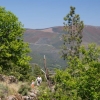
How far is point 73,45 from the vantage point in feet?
166

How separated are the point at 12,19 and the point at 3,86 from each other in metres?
13.1

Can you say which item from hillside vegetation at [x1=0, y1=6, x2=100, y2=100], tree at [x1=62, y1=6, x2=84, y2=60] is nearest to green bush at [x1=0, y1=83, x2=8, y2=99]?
hillside vegetation at [x1=0, y1=6, x2=100, y2=100]

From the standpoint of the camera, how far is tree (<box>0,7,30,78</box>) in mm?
35062

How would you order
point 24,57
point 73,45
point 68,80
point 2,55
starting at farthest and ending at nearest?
point 73,45, point 24,57, point 2,55, point 68,80

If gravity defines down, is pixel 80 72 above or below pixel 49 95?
above

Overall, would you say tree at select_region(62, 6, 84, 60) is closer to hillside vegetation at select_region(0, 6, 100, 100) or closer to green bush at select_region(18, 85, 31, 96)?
hillside vegetation at select_region(0, 6, 100, 100)

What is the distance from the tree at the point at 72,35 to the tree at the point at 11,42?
1368 centimetres

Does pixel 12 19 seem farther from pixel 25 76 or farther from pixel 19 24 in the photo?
pixel 25 76

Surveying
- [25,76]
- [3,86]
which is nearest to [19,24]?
[3,86]

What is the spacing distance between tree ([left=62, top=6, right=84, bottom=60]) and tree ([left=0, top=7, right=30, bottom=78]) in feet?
44.9

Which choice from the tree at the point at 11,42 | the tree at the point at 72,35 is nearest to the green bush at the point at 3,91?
the tree at the point at 11,42

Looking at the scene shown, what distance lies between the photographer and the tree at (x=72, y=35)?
5053 centimetres

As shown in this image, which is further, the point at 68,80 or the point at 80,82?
the point at 68,80

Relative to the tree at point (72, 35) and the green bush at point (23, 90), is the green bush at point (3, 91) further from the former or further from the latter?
the tree at point (72, 35)
